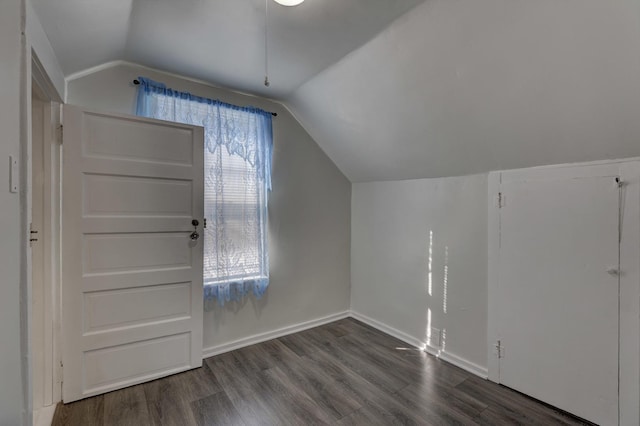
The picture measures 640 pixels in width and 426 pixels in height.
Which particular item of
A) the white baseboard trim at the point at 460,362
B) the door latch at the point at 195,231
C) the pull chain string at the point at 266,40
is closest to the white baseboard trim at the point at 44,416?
the door latch at the point at 195,231

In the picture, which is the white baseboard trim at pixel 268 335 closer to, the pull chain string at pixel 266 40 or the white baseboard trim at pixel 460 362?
the white baseboard trim at pixel 460 362

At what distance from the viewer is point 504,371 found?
2143 millimetres

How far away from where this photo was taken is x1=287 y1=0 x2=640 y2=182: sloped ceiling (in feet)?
4.46

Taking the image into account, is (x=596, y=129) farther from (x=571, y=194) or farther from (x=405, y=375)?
(x=405, y=375)

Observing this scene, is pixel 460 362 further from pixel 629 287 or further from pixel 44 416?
pixel 44 416

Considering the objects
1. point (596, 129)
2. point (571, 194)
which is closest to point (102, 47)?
point (596, 129)

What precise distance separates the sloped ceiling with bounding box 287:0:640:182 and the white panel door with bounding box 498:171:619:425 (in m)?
0.27

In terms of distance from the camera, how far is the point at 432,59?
5.95 ft

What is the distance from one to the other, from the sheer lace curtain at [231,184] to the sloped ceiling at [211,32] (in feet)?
1.02

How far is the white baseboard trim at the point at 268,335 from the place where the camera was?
102 inches

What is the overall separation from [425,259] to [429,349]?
2.66 ft

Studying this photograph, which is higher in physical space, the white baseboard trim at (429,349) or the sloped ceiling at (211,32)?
the sloped ceiling at (211,32)

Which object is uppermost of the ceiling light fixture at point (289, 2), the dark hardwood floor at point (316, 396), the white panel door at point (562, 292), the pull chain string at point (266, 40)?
the pull chain string at point (266, 40)

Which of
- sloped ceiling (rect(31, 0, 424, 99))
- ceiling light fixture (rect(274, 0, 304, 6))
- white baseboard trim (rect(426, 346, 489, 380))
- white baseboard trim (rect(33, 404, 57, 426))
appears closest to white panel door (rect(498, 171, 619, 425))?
white baseboard trim (rect(426, 346, 489, 380))
